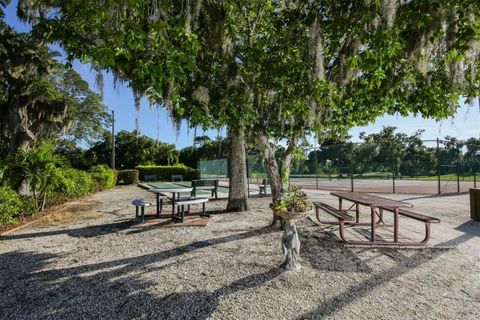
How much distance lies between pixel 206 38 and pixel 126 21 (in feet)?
5.80

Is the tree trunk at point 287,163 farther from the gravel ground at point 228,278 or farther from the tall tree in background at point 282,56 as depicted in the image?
the gravel ground at point 228,278

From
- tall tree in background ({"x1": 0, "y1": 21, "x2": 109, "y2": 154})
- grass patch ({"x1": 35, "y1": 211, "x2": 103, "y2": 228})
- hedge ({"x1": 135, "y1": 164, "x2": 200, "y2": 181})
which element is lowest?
grass patch ({"x1": 35, "y1": 211, "x2": 103, "y2": 228})

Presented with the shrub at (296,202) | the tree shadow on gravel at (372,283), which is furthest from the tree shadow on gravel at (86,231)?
the tree shadow on gravel at (372,283)

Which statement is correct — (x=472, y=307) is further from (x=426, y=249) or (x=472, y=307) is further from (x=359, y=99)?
(x=359, y=99)

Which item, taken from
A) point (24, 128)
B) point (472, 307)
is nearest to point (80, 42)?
point (472, 307)

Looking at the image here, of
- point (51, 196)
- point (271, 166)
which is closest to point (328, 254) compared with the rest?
point (271, 166)

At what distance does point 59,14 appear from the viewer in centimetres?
326

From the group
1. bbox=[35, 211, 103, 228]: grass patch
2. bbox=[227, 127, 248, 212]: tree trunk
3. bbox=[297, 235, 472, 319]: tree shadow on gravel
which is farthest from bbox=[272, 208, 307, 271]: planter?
bbox=[35, 211, 103, 228]: grass patch

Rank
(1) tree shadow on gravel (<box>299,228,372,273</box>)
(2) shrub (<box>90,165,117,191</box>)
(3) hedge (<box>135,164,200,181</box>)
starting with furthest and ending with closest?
(3) hedge (<box>135,164,200,181</box>) < (2) shrub (<box>90,165,117,191</box>) < (1) tree shadow on gravel (<box>299,228,372,273</box>)

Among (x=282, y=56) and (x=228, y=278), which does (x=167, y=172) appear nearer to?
(x=282, y=56)

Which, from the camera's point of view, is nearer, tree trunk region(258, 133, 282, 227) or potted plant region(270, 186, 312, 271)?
potted plant region(270, 186, 312, 271)

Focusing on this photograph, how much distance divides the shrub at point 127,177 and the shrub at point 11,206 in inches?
649

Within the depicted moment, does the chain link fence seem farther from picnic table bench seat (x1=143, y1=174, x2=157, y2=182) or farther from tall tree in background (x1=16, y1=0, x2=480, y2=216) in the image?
picnic table bench seat (x1=143, y1=174, x2=157, y2=182)

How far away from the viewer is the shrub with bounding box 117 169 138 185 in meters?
23.2
